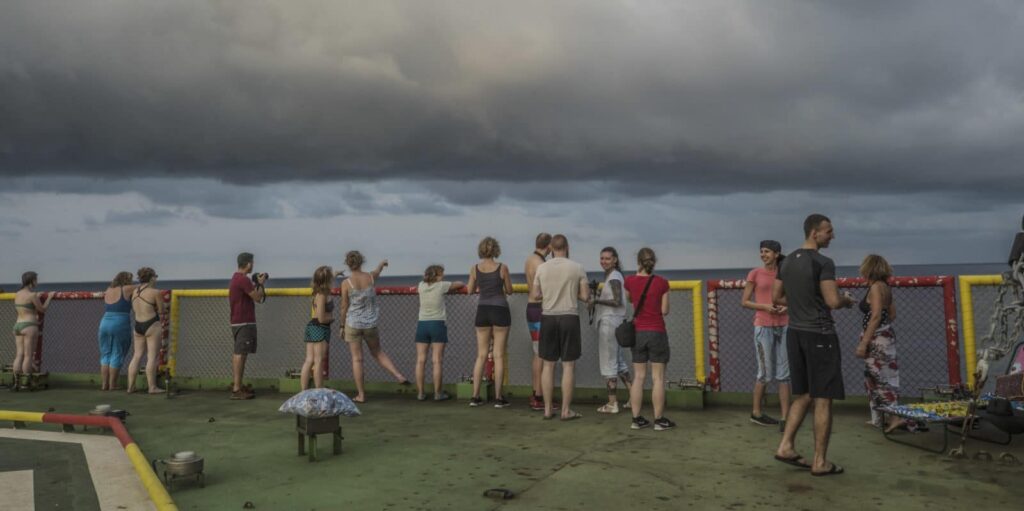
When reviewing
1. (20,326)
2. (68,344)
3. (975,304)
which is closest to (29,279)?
(20,326)

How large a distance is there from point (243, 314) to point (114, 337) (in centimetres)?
250

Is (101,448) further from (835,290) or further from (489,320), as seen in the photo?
(835,290)

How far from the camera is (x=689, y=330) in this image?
402 inches

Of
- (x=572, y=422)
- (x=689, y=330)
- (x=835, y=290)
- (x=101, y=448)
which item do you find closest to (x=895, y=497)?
(x=835, y=290)

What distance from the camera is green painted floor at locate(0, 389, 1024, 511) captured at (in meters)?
5.37

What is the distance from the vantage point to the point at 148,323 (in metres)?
11.3

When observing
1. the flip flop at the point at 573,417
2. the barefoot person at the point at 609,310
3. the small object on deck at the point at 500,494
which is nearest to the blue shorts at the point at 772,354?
the barefoot person at the point at 609,310

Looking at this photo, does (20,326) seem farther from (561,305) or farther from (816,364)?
(816,364)

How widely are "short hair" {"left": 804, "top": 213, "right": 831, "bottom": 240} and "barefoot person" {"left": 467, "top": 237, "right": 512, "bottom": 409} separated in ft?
13.4

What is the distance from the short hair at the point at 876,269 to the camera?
729 centimetres

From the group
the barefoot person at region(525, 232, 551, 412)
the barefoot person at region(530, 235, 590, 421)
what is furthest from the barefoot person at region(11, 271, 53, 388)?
the barefoot person at region(530, 235, 590, 421)

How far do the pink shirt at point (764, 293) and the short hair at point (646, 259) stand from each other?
3.50 ft

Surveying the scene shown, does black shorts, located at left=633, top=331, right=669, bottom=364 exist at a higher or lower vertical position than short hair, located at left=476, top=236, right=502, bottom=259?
lower

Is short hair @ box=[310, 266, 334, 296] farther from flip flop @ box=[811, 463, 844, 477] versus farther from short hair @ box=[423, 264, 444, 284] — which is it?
flip flop @ box=[811, 463, 844, 477]
